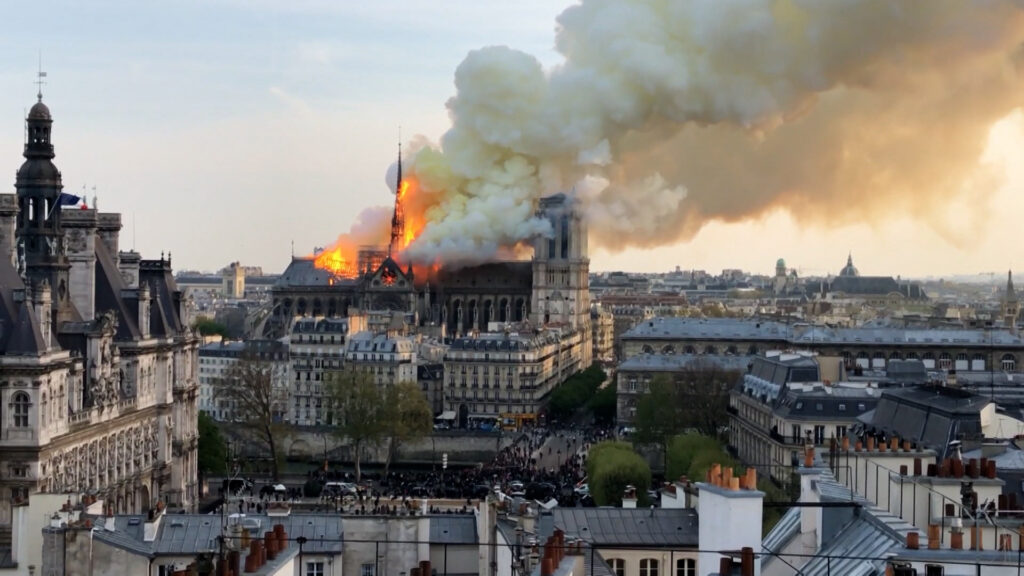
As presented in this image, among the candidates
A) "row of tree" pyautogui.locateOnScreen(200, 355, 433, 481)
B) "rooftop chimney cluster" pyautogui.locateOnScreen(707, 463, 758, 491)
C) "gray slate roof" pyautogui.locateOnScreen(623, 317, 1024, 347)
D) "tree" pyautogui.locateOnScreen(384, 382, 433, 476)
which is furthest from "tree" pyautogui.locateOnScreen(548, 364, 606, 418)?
"rooftop chimney cluster" pyautogui.locateOnScreen(707, 463, 758, 491)

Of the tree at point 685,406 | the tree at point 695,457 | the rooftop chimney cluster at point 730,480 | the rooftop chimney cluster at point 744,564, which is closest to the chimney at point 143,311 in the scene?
the tree at point 695,457

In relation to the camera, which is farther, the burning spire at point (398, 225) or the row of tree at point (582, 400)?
the burning spire at point (398, 225)

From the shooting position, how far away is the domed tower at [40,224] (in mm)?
48438

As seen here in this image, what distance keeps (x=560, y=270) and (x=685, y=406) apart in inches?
2233

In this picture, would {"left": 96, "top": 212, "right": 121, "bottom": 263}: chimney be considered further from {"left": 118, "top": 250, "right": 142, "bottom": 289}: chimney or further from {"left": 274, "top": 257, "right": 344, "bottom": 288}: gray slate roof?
{"left": 274, "top": 257, "right": 344, "bottom": 288}: gray slate roof

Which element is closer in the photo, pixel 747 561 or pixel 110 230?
pixel 747 561

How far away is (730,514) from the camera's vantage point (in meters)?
16.6

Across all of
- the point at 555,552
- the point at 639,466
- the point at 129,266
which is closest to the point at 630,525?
the point at 555,552

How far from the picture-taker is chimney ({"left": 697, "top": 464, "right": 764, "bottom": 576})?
16.4 meters

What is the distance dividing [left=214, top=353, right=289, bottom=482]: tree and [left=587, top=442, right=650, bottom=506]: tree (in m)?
18.5

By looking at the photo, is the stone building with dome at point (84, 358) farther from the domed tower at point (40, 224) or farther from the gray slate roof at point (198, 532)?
the gray slate roof at point (198, 532)

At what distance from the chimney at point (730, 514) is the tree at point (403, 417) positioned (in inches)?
2331

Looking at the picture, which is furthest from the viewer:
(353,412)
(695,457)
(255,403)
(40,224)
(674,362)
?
(674,362)

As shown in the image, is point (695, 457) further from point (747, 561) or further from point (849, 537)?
point (747, 561)
